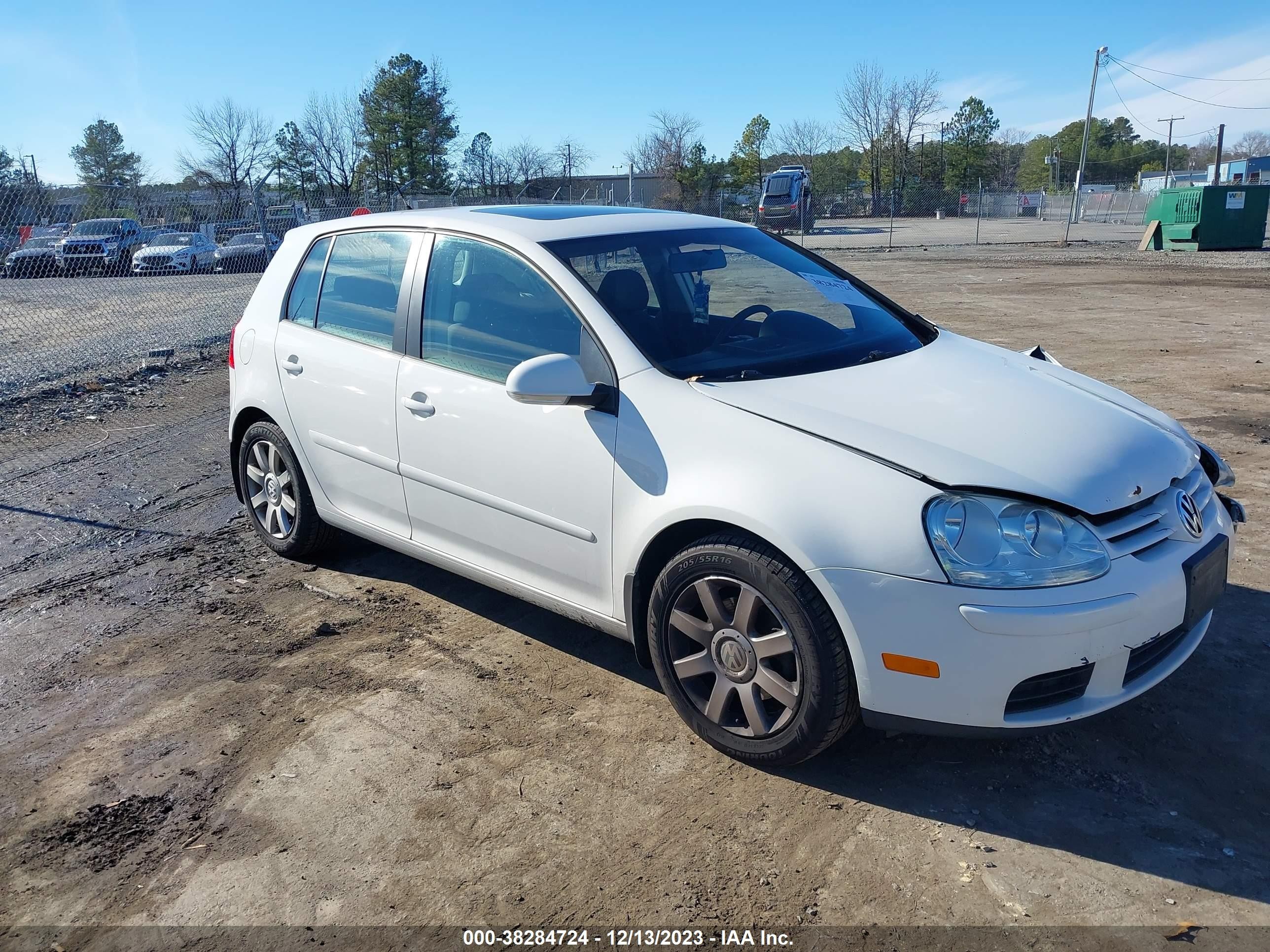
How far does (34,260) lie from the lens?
13.1 metres

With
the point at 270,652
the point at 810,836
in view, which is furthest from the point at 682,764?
the point at 270,652

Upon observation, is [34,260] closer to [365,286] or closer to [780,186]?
[365,286]

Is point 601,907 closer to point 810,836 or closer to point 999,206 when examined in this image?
point 810,836

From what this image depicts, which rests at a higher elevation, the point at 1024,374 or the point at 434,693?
the point at 1024,374

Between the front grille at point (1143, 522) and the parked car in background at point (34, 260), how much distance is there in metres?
13.2

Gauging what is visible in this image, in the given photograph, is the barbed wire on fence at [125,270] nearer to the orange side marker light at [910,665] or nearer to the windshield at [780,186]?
the orange side marker light at [910,665]

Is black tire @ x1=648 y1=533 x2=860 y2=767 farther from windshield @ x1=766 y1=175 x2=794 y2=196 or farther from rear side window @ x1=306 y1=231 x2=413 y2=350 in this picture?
windshield @ x1=766 y1=175 x2=794 y2=196

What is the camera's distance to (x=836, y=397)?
3.19m

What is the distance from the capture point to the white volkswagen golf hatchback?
2.73 meters

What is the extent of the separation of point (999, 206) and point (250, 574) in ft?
213

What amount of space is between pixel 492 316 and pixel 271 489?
75.9 inches

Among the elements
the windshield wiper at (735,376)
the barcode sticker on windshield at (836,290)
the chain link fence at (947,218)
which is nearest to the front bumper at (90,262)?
the barcode sticker on windshield at (836,290)

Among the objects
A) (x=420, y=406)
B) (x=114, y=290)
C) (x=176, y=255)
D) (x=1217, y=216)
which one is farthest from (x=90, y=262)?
(x=1217, y=216)

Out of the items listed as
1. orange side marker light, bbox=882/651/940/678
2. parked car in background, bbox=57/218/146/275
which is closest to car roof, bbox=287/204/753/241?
orange side marker light, bbox=882/651/940/678
